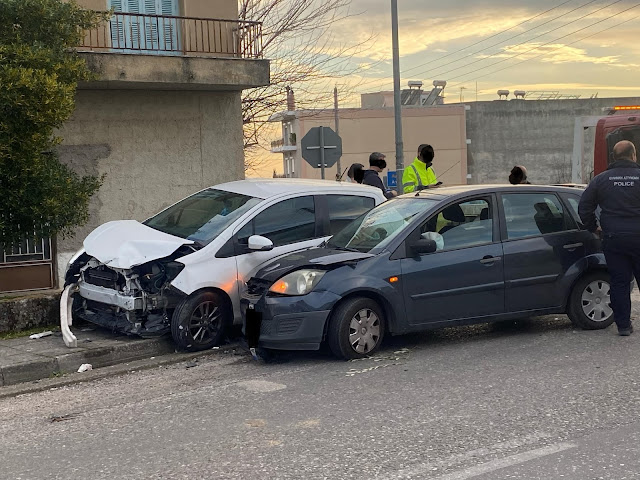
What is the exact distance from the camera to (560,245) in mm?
8109

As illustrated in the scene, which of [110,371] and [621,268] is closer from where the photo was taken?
[110,371]

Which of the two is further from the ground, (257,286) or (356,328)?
(257,286)

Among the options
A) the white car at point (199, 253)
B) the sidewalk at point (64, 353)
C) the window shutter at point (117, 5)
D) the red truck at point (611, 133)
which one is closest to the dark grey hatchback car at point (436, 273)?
the white car at point (199, 253)

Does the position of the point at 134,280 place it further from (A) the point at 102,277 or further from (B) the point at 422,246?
(B) the point at 422,246

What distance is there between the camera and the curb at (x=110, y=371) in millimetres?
7016

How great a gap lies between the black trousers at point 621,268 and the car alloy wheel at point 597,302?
1.00 feet

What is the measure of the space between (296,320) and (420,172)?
458 centimetres

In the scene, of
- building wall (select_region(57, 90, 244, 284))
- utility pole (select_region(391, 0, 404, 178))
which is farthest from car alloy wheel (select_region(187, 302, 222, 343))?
utility pole (select_region(391, 0, 404, 178))

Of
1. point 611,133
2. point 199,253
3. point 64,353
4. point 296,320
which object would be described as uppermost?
point 611,133

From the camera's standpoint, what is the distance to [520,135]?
73.6m

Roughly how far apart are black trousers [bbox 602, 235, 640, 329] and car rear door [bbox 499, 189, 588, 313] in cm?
37

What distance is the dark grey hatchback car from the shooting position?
7.19 m

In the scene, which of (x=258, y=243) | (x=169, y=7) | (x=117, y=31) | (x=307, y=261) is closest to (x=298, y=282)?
(x=307, y=261)

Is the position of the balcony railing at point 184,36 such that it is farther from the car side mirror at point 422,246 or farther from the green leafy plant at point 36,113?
the car side mirror at point 422,246
